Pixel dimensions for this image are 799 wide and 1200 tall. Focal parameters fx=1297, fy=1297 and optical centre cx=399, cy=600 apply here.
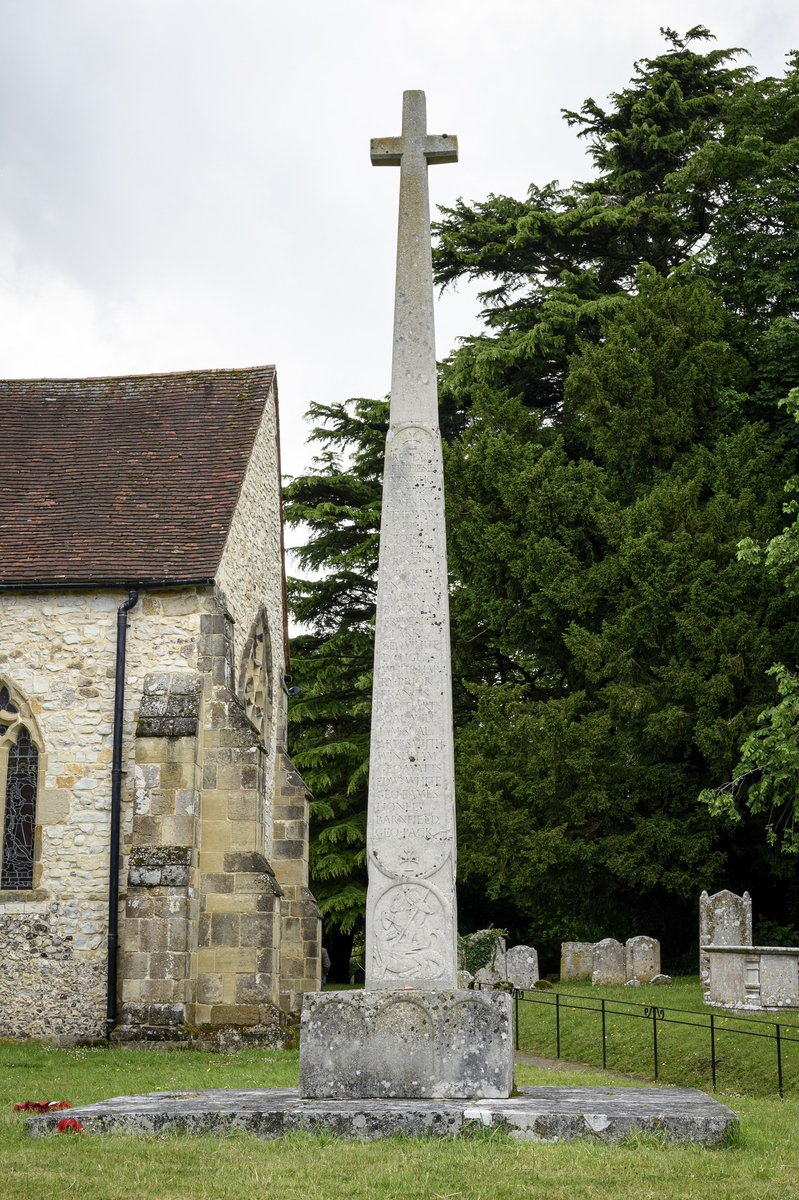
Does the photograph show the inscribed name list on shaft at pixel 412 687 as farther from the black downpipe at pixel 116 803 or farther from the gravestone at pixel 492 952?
the gravestone at pixel 492 952

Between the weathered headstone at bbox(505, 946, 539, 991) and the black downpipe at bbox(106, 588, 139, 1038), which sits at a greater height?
the black downpipe at bbox(106, 588, 139, 1038)

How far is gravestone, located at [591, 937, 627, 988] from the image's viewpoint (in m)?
21.4

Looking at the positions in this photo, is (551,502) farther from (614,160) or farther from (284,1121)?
(284,1121)

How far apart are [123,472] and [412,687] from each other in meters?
11.2

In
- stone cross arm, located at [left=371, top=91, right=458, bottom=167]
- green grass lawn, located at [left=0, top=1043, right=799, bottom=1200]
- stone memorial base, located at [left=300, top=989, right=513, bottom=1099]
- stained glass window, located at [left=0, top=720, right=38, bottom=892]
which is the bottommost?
green grass lawn, located at [left=0, top=1043, right=799, bottom=1200]

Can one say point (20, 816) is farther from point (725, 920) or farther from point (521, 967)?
point (725, 920)

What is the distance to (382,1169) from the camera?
5.57 m

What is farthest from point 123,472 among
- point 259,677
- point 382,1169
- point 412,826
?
point 382,1169

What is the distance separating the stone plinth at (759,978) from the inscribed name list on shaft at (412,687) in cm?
1023

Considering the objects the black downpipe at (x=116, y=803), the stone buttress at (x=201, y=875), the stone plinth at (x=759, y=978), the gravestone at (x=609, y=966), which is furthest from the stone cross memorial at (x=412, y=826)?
the gravestone at (x=609, y=966)

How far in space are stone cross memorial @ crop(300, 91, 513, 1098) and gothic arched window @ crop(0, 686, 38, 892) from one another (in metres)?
9.33

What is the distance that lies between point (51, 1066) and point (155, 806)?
10.3 feet

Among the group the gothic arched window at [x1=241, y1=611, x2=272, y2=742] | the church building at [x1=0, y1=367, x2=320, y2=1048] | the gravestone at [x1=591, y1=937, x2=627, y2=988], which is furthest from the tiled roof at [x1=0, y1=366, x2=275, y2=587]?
the gravestone at [x1=591, y1=937, x2=627, y2=988]

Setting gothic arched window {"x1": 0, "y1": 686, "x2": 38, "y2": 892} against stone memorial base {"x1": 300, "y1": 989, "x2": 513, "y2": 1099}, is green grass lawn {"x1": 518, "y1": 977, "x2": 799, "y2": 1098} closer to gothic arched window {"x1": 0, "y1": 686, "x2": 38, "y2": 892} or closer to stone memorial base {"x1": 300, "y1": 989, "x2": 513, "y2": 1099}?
stone memorial base {"x1": 300, "y1": 989, "x2": 513, "y2": 1099}
